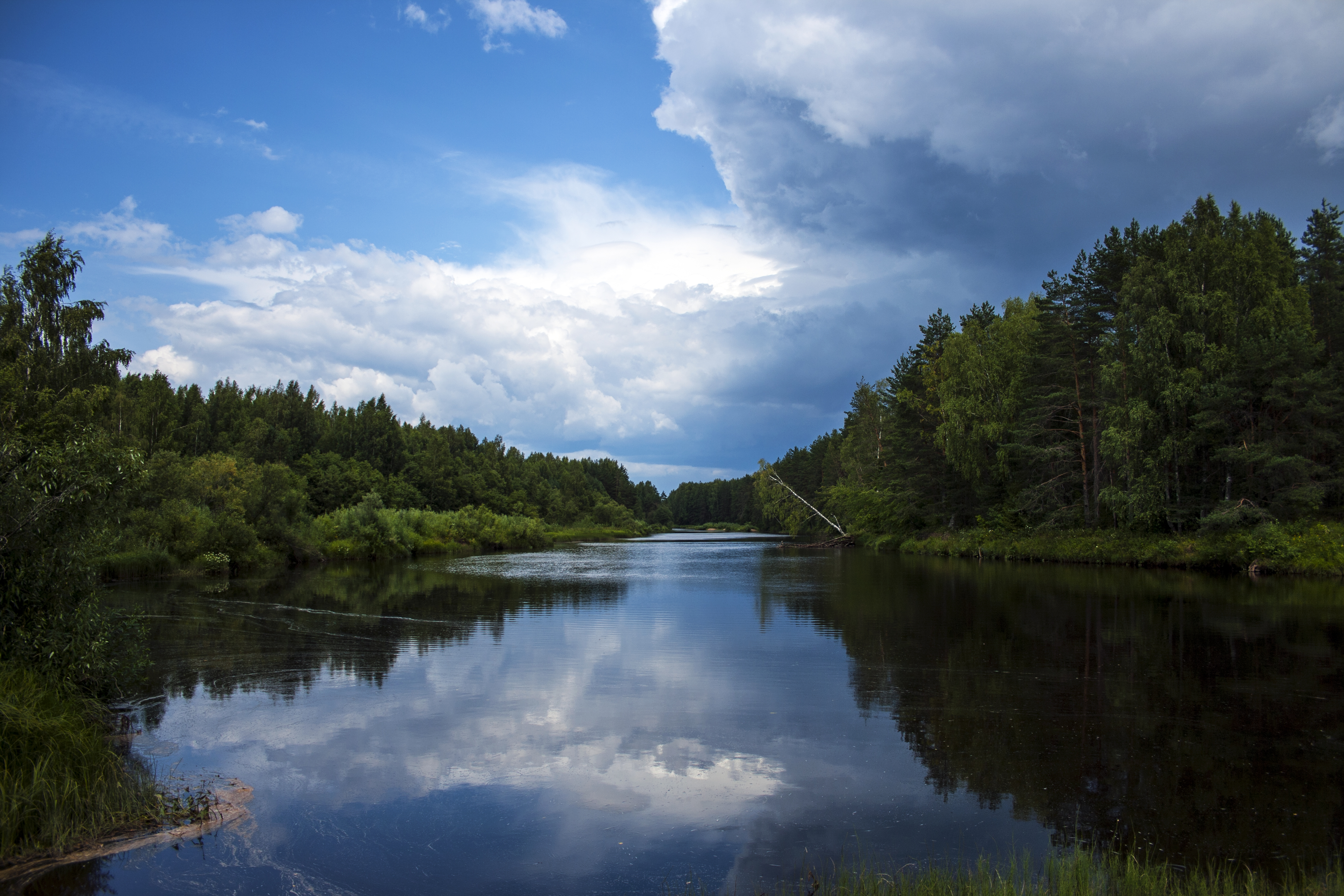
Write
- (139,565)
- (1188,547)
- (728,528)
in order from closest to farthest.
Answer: (139,565), (1188,547), (728,528)

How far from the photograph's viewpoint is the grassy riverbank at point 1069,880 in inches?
206

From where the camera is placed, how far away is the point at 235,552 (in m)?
37.7

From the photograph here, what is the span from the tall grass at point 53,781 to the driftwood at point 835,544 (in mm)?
60998

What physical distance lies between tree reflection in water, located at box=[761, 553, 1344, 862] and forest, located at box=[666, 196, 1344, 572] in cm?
947

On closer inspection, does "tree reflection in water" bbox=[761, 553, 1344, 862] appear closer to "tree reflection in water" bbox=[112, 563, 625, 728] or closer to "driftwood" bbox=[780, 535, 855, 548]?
"tree reflection in water" bbox=[112, 563, 625, 728]

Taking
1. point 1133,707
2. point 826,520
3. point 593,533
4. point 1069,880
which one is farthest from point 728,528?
point 1069,880

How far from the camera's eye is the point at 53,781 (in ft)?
22.0

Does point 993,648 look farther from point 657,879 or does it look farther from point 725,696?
point 657,879

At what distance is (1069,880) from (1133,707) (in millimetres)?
7215

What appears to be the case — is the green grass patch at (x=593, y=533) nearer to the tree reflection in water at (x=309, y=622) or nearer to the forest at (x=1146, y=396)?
the forest at (x=1146, y=396)

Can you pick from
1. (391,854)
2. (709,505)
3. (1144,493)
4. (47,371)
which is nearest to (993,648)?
(391,854)

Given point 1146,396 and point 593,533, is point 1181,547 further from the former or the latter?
point 593,533

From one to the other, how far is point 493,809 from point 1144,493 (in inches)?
1324

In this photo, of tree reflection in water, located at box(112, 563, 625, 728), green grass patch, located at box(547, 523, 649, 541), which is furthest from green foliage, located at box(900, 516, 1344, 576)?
green grass patch, located at box(547, 523, 649, 541)
